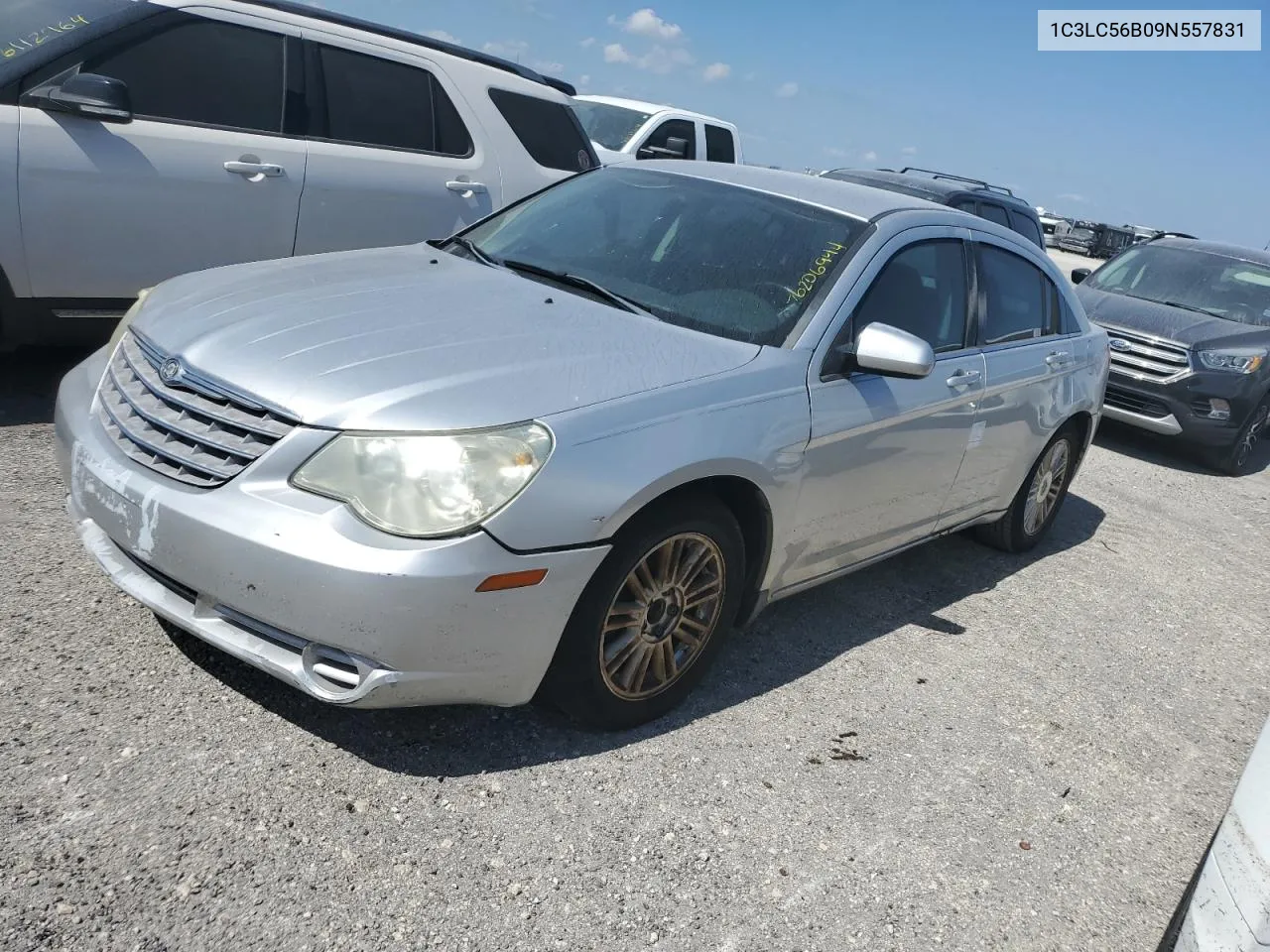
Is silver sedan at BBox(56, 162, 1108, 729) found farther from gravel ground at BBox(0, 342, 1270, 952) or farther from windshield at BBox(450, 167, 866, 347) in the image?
gravel ground at BBox(0, 342, 1270, 952)

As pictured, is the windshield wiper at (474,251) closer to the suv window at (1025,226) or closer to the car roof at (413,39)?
the car roof at (413,39)

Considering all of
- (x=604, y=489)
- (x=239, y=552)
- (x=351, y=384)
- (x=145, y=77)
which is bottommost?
(x=239, y=552)

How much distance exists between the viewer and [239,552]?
8.43 ft

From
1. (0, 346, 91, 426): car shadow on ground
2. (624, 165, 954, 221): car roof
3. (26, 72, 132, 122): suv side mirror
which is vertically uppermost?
(624, 165, 954, 221): car roof

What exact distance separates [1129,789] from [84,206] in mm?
4743

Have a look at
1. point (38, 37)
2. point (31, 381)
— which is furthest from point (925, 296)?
point (31, 381)

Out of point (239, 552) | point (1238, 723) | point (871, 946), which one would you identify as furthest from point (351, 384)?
point (1238, 723)

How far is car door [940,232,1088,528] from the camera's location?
4480mm

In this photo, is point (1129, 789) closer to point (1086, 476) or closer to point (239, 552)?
point (239, 552)

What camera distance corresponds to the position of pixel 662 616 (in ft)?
10.4

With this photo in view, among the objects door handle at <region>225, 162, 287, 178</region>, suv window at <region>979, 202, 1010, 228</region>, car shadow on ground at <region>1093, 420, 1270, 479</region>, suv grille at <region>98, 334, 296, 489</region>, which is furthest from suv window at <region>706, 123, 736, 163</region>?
suv grille at <region>98, 334, 296, 489</region>

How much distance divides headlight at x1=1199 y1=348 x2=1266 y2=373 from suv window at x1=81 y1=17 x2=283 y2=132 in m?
7.13

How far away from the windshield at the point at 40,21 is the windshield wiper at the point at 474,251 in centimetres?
205

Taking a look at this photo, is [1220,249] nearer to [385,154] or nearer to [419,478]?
[385,154]
